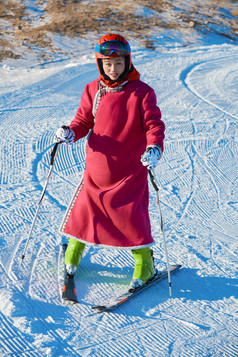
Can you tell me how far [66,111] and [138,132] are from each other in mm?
3405

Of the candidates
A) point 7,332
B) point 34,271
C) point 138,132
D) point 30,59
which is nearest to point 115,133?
point 138,132

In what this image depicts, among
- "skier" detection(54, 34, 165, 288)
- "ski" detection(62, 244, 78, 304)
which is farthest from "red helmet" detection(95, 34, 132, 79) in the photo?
"ski" detection(62, 244, 78, 304)

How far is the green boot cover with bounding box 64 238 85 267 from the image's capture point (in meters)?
3.25

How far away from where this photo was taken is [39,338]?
2709 millimetres

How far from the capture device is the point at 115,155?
10.0 ft

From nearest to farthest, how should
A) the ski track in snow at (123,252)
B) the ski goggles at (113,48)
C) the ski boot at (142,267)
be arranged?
the ski track in snow at (123,252) → the ski goggles at (113,48) → the ski boot at (142,267)

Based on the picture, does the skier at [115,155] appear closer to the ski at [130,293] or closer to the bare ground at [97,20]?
the ski at [130,293]

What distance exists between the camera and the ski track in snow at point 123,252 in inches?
110

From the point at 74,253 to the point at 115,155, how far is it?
0.70 meters

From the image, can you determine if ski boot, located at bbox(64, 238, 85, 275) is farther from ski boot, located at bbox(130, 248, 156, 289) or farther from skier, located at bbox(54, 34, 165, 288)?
ski boot, located at bbox(130, 248, 156, 289)

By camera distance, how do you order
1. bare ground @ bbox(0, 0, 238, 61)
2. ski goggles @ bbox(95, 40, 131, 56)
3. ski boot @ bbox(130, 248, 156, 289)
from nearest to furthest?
ski goggles @ bbox(95, 40, 131, 56), ski boot @ bbox(130, 248, 156, 289), bare ground @ bbox(0, 0, 238, 61)

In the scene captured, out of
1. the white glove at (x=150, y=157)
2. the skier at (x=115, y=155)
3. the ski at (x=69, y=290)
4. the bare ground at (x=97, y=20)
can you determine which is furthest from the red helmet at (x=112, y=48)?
the bare ground at (x=97, y=20)

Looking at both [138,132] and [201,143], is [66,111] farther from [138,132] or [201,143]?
[138,132]

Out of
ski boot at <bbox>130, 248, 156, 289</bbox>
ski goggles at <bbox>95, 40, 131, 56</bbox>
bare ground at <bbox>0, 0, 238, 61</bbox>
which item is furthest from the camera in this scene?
bare ground at <bbox>0, 0, 238, 61</bbox>
